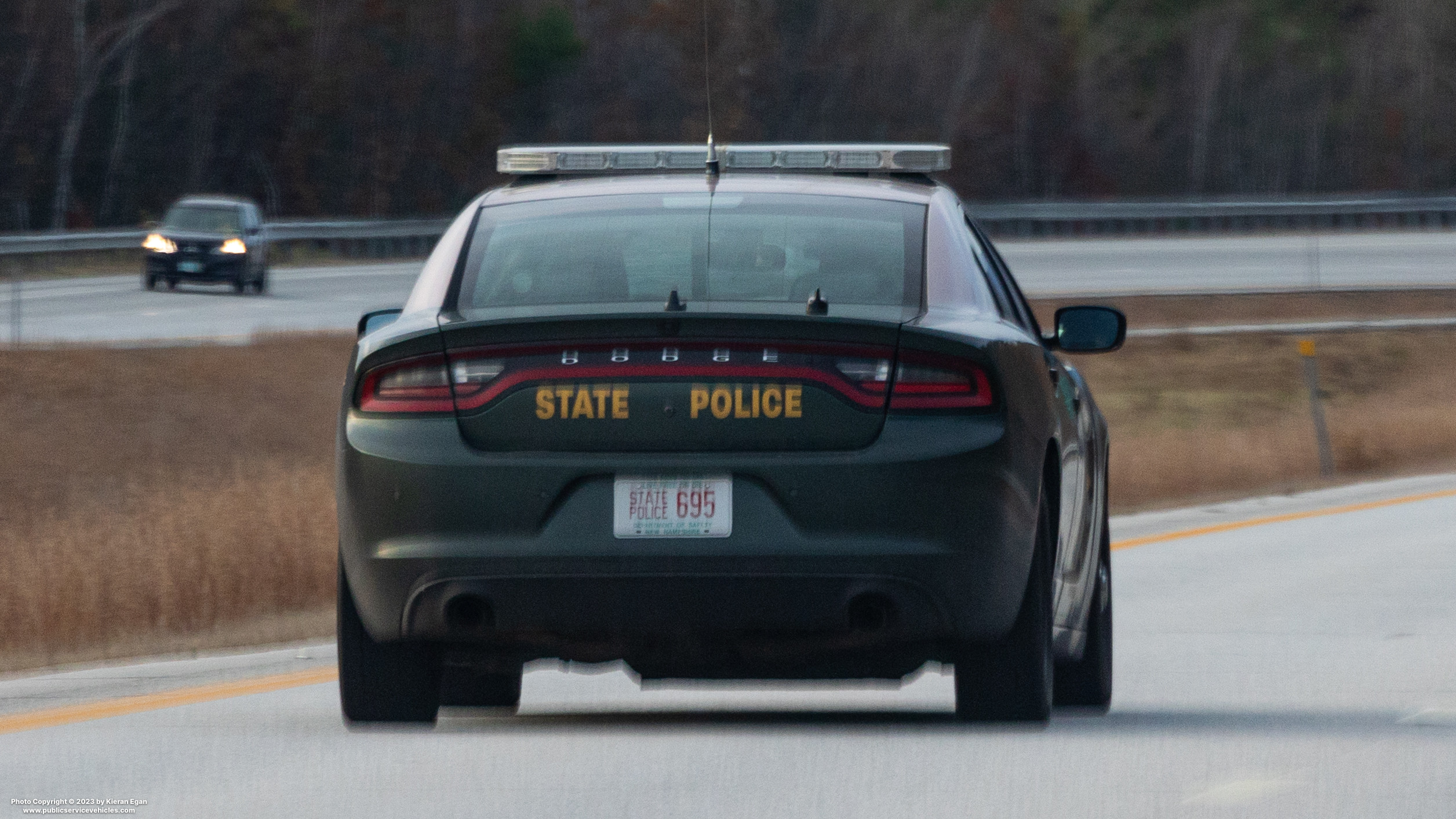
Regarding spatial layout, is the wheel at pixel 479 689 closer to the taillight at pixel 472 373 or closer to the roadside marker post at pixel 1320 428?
the taillight at pixel 472 373

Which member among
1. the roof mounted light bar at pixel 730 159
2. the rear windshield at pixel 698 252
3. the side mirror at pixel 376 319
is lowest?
the side mirror at pixel 376 319

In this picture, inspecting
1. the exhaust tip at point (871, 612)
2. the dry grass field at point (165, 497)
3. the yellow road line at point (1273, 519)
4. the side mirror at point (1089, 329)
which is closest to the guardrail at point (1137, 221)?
the dry grass field at point (165, 497)

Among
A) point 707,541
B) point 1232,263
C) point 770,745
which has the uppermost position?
point 707,541

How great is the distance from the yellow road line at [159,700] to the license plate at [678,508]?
2309mm

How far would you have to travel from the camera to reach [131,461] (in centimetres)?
2552

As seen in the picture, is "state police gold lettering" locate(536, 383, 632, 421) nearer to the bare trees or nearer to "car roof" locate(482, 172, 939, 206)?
"car roof" locate(482, 172, 939, 206)

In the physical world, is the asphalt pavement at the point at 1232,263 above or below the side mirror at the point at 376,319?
below

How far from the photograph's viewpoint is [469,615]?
7.05 meters

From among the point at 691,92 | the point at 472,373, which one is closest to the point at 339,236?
the point at 691,92

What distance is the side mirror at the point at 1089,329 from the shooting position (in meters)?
8.71

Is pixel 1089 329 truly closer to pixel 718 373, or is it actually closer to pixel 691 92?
pixel 718 373

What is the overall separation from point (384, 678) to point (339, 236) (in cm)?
4482

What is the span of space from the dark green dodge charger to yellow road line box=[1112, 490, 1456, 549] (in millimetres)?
9781


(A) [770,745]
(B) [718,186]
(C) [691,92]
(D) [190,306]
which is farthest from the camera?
(C) [691,92]
